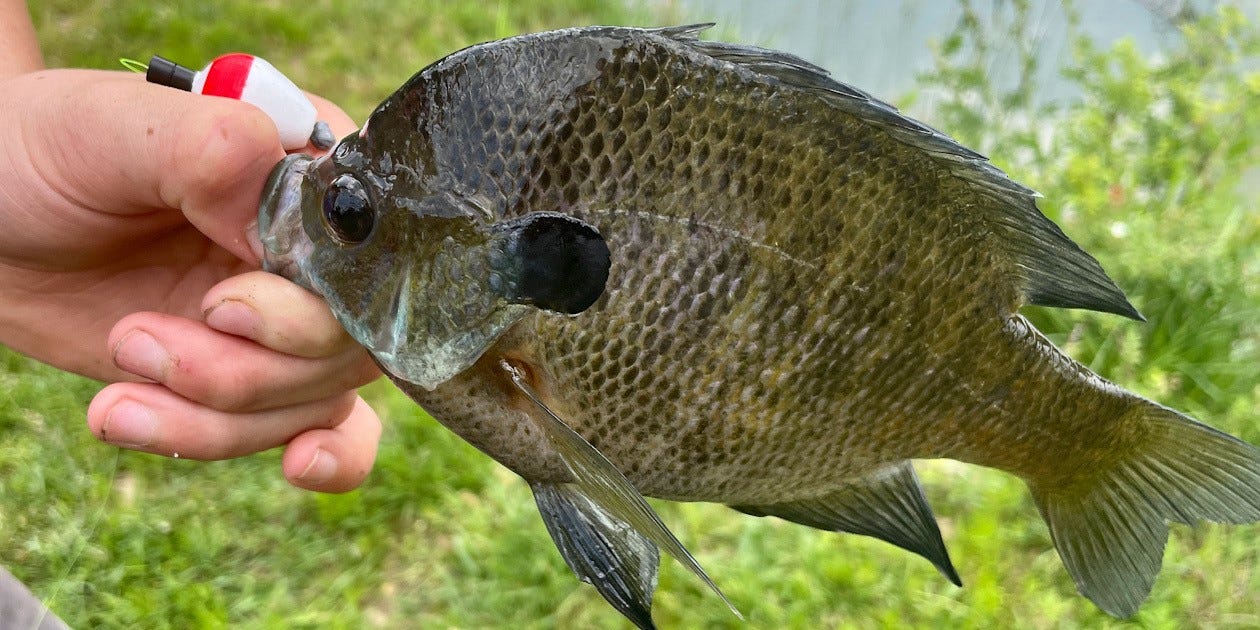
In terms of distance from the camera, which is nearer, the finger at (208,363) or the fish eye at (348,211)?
the fish eye at (348,211)

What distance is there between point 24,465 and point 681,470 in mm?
2389

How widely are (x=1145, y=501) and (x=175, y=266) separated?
5.04 feet

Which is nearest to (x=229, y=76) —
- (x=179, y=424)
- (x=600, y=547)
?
(x=179, y=424)

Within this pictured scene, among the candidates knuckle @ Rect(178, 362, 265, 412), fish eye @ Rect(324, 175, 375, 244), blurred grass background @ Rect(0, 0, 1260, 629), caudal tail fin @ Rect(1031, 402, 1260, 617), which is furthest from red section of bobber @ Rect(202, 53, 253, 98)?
blurred grass background @ Rect(0, 0, 1260, 629)

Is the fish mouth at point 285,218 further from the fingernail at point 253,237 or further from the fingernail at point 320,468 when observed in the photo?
the fingernail at point 320,468

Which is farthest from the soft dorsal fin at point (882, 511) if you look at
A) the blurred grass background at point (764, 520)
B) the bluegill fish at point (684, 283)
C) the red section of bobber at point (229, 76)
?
the blurred grass background at point (764, 520)

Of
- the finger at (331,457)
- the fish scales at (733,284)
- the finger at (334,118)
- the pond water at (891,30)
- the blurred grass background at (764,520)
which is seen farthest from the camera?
the pond water at (891,30)

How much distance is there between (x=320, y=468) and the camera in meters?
1.51

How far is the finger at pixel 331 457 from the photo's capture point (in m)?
1.50

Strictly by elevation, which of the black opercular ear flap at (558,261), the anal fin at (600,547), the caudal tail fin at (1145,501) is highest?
the caudal tail fin at (1145,501)

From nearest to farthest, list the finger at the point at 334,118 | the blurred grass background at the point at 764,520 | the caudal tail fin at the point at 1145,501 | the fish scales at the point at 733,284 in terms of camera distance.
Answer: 1. the fish scales at the point at 733,284
2. the caudal tail fin at the point at 1145,501
3. the finger at the point at 334,118
4. the blurred grass background at the point at 764,520

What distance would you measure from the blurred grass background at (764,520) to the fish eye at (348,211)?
1.73m

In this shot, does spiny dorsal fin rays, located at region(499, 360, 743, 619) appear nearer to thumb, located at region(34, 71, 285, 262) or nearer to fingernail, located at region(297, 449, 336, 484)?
thumb, located at region(34, 71, 285, 262)

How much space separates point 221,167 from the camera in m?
1.14
